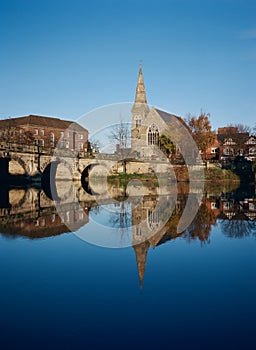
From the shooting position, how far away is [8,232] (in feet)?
37.9

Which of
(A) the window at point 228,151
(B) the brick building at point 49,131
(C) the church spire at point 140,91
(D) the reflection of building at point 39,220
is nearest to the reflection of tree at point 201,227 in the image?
(D) the reflection of building at point 39,220

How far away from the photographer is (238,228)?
41.9ft

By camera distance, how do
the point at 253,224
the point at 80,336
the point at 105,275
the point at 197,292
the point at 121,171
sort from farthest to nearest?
the point at 121,171, the point at 253,224, the point at 105,275, the point at 197,292, the point at 80,336

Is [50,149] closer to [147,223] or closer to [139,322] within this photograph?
[147,223]

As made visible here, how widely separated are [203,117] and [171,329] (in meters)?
58.7

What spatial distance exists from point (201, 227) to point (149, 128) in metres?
57.9

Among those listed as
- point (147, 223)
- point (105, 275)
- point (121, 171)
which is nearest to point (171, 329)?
point (105, 275)

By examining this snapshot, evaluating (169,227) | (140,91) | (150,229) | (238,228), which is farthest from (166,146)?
(150,229)

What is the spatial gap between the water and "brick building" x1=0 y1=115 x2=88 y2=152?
197 ft

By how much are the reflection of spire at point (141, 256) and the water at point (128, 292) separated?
26 millimetres

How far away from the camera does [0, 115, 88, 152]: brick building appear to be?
72.0 meters

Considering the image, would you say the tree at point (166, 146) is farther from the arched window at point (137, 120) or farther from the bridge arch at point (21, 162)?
the bridge arch at point (21, 162)

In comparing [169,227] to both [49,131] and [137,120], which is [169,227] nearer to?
[137,120]

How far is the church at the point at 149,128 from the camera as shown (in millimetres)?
59906
